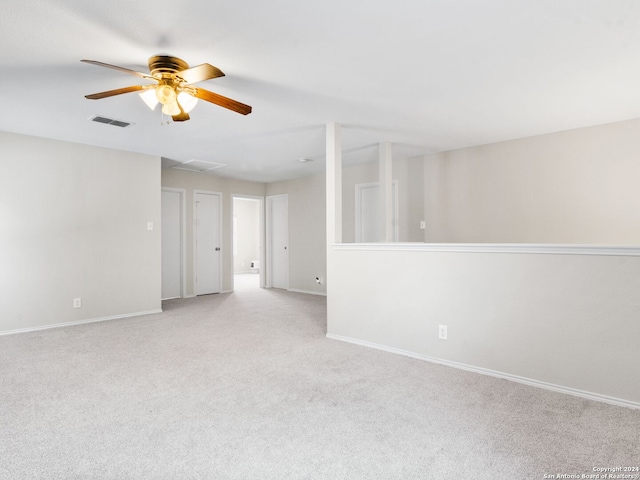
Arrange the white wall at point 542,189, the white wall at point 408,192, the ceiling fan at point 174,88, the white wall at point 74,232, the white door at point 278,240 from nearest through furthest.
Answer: the ceiling fan at point 174,88
the white wall at point 542,189
the white wall at point 74,232
the white wall at point 408,192
the white door at point 278,240

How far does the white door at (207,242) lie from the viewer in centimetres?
685

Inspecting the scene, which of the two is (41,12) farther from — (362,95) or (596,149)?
(596,149)

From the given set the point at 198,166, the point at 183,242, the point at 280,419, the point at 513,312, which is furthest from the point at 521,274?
the point at 183,242

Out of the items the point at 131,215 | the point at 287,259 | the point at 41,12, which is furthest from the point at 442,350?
the point at 287,259

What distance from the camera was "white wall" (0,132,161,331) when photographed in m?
4.13

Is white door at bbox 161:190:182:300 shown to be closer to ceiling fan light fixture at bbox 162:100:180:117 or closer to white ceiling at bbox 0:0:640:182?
white ceiling at bbox 0:0:640:182

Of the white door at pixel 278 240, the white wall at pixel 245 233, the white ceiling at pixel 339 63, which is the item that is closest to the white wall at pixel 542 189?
the white ceiling at pixel 339 63

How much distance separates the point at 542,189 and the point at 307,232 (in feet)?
13.5

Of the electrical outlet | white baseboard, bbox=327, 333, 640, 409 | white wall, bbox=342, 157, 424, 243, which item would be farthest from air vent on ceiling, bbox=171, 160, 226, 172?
the electrical outlet

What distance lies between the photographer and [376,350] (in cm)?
356

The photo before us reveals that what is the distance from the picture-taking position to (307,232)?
284 inches

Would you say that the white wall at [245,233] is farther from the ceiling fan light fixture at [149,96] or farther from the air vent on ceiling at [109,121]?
the ceiling fan light fixture at [149,96]

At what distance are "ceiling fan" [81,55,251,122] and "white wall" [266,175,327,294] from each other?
14.2 ft

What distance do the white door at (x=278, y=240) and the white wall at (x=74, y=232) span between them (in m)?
2.89
